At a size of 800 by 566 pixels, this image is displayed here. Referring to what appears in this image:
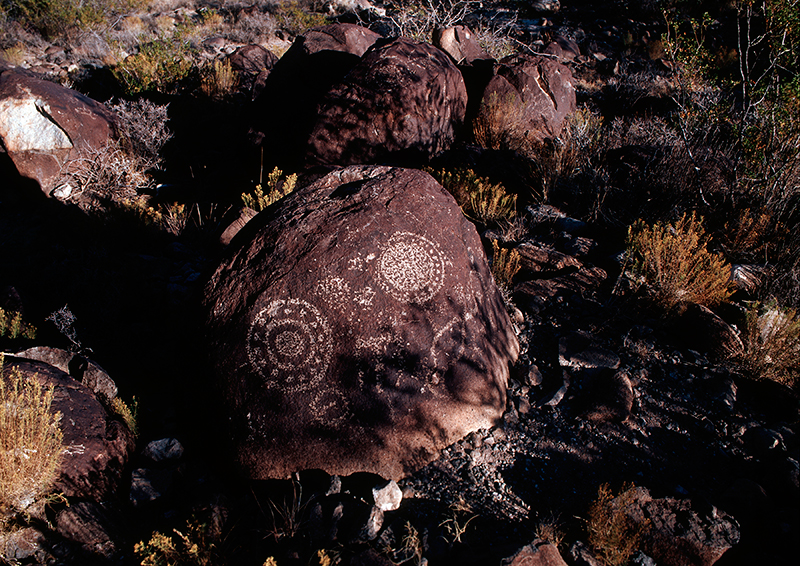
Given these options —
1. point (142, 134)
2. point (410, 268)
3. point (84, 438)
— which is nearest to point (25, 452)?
point (84, 438)

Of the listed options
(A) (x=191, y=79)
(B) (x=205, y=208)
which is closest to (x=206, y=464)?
(B) (x=205, y=208)

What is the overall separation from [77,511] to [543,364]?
9.16 ft

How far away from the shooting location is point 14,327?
3.16 m

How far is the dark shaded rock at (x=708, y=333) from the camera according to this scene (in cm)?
305

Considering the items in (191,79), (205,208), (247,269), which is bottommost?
(205,208)

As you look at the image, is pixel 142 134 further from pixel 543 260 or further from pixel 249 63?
pixel 543 260

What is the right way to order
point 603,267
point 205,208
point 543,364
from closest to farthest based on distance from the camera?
point 543,364
point 603,267
point 205,208

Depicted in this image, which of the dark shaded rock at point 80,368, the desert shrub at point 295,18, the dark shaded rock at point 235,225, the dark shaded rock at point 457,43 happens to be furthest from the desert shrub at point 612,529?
the desert shrub at point 295,18

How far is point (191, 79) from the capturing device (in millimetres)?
7824

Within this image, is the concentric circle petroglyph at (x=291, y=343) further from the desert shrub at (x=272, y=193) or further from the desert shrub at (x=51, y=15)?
the desert shrub at (x=51, y=15)

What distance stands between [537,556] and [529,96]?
608cm

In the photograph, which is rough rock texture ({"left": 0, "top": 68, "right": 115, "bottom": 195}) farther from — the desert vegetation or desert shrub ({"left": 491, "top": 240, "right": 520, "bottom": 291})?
desert shrub ({"left": 491, "top": 240, "right": 520, "bottom": 291})

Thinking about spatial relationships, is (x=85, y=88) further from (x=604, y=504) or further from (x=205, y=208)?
(x=604, y=504)

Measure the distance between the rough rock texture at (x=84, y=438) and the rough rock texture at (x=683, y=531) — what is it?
2715mm
